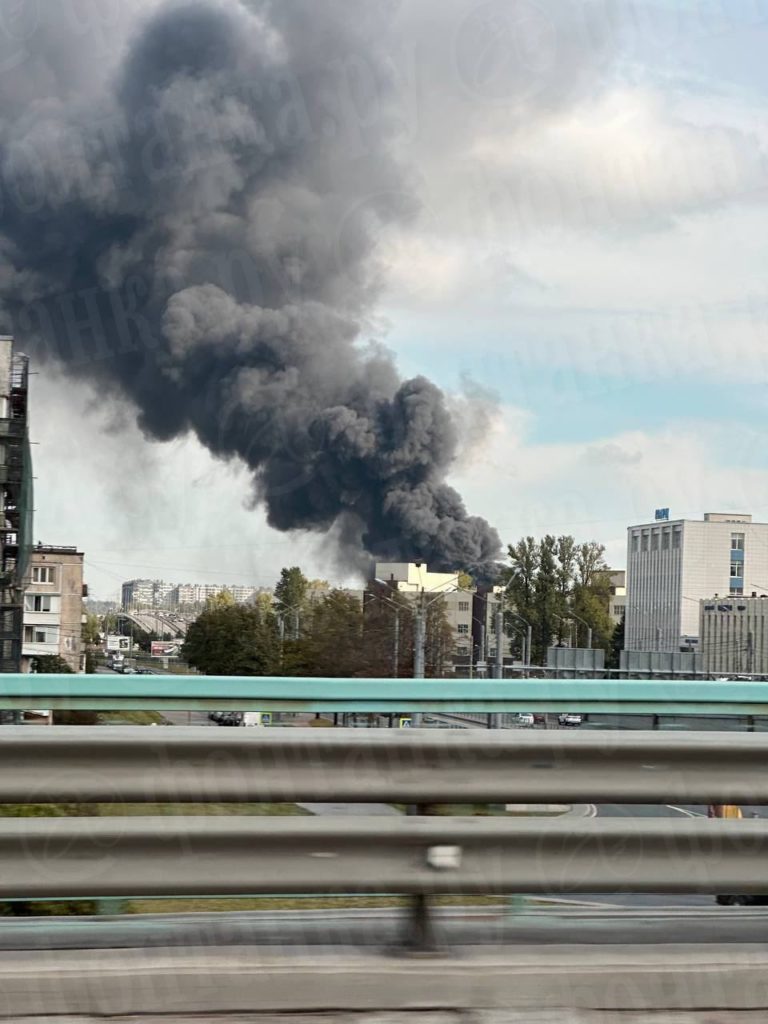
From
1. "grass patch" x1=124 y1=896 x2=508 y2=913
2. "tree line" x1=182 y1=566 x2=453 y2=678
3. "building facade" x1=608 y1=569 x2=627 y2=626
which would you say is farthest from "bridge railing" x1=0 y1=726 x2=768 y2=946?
"building facade" x1=608 y1=569 x2=627 y2=626

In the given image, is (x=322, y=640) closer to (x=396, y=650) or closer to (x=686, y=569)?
(x=396, y=650)

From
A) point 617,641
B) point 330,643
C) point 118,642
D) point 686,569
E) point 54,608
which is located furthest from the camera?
point 686,569

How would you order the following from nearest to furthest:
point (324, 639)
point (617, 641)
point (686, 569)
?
point (324, 639), point (617, 641), point (686, 569)

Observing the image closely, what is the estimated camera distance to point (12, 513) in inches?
2333

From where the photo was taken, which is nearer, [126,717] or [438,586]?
[126,717]

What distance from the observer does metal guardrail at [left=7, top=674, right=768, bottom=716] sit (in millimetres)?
3406

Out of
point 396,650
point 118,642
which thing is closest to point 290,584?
point 118,642

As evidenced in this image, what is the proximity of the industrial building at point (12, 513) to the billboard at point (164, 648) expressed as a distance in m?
24.7

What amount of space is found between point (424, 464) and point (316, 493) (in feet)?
31.4

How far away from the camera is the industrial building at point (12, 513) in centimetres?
5697

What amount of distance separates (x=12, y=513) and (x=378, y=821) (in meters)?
58.1

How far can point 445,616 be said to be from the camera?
5647 centimetres

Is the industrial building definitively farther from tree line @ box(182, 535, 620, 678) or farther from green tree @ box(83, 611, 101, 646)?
green tree @ box(83, 611, 101, 646)

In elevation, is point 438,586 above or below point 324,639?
above
